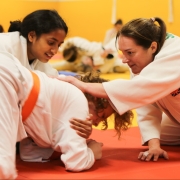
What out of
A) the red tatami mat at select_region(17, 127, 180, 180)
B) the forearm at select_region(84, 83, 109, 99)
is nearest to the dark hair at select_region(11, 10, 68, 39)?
the forearm at select_region(84, 83, 109, 99)

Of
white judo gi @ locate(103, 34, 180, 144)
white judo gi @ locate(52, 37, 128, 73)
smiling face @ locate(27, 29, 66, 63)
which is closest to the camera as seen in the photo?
white judo gi @ locate(103, 34, 180, 144)

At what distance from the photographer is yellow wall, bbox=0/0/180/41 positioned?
31.0 feet

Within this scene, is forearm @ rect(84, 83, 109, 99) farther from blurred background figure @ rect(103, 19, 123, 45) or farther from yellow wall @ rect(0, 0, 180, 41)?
blurred background figure @ rect(103, 19, 123, 45)

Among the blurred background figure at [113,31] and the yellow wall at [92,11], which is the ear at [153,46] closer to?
the yellow wall at [92,11]

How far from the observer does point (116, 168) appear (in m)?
2.56

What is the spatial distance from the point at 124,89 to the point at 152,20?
1.89 feet

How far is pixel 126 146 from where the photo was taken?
323 centimetres

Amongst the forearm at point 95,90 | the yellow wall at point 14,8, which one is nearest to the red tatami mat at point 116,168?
the forearm at point 95,90

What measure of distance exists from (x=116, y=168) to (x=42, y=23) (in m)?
1.33

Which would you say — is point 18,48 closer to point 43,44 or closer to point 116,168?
point 43,44

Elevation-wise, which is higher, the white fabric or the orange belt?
the white fabric

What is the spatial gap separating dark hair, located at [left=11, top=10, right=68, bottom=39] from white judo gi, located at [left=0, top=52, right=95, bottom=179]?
31.7 inches

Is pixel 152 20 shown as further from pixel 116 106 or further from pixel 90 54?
pixel 90 54

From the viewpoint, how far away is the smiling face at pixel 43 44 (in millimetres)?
3238
